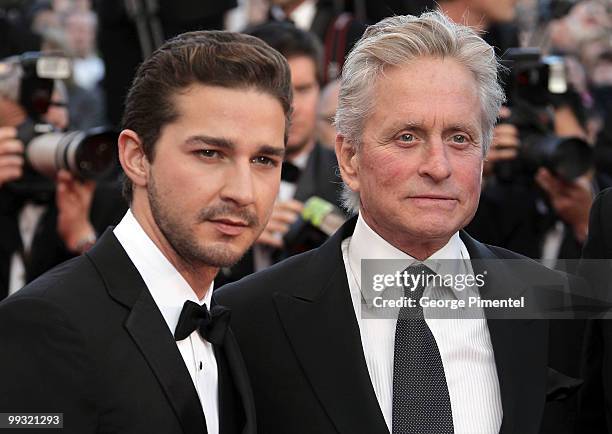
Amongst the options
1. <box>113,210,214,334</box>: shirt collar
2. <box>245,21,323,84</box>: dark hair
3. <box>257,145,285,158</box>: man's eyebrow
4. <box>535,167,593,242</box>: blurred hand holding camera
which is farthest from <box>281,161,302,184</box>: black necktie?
<box>113,210,214,334</box>: shirt collar

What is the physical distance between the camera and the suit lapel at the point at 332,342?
2615 millimetres

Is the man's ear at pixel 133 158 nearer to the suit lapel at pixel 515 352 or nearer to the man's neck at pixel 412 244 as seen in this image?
the man's neck at pixel 412 244

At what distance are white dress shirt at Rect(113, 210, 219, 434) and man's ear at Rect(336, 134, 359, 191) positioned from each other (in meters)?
0.59

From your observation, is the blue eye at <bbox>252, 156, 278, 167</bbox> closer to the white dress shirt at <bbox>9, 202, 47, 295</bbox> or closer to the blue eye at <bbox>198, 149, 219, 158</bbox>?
the blue eye at <bbox>198, 149, 219, 158</bbox>

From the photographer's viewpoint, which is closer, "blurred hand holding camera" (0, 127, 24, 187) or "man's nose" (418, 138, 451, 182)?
"man's nose" (418, 138, 451, 182)

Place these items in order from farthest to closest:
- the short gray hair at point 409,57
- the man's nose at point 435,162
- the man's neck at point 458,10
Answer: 1. the man's neck at point 458,10
2. the short gray hair at point 409,57
3. the man's nose at point 435,162

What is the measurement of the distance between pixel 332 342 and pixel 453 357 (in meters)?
0.28

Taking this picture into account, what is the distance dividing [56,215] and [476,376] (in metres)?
2.45

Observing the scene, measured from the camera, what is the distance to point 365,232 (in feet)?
9.43

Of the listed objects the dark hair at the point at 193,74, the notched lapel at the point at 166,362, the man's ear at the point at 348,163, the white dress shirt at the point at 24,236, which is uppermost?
the dark hair at the point at 193,74

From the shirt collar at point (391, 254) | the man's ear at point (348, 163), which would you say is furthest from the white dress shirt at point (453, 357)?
the man's ear at point (348, 163)

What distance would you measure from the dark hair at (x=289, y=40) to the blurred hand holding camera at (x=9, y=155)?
980 millimetres

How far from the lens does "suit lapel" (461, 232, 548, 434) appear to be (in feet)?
8.66

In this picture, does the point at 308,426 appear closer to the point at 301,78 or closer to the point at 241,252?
the point at 241,252
